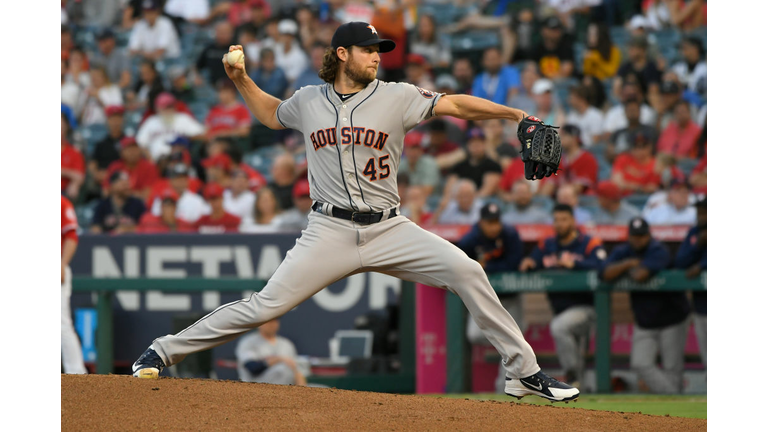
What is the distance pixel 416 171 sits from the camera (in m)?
9.73

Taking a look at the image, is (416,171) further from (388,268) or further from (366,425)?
(366,425)

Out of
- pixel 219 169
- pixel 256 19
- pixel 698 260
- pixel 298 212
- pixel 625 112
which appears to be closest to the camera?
pixel 698 260

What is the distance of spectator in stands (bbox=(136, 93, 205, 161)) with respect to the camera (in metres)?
11.4

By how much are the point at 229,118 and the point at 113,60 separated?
2.48m

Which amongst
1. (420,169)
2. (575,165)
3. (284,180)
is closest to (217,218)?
(284,180)

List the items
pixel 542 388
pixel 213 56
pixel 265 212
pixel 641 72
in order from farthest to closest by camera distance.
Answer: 1. pixel 213 56
2. pixel 641 72
3. pixel 265 212
4. pixel 542 388

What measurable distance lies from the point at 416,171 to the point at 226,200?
2.04 meters

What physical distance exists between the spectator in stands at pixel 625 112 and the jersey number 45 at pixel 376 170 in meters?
5.77

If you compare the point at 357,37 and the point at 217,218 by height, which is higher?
the point at 357,37

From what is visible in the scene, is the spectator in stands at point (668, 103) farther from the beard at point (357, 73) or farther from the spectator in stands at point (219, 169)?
the beard at point (357, 73)

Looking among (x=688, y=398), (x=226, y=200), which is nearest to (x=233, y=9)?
(x=226, y=200)

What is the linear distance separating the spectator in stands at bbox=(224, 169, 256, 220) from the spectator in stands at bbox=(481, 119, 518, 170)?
8.28 ft

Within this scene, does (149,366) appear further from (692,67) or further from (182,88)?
(182,88)

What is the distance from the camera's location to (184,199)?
10.1 m
